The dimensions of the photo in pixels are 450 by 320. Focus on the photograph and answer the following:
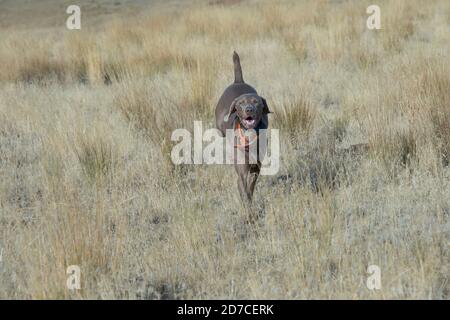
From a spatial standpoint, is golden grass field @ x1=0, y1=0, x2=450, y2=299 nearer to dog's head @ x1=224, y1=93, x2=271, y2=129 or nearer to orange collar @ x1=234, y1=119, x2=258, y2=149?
orange collar @ x1=234, y1=119, x2=258, y2=149

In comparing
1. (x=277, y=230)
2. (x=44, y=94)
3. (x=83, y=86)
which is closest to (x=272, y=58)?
(x=83, y=86)

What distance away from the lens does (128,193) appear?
3.73 meters

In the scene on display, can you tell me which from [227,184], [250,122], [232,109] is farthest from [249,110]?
[227,184]

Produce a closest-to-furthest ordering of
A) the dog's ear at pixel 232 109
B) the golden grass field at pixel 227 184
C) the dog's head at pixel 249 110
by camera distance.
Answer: the golden grass field at pixel 227 184, the dog's head at pixel 249 110, the dog's ear at pixel 232 109

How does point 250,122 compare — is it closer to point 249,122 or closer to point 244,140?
point 249,122

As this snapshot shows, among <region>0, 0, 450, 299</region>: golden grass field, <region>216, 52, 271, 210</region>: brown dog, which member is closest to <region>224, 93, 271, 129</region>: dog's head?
<region>216, 52, 271, 210</region>: brown dog

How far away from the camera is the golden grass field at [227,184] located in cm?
261

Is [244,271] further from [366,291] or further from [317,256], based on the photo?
[366,291]

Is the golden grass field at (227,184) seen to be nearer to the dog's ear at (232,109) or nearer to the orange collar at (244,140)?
the orange collar at (244,140)

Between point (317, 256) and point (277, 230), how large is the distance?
0.48 m

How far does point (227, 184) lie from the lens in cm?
382

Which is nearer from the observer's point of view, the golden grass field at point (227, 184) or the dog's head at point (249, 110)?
the golden grass field at point (227, 184)

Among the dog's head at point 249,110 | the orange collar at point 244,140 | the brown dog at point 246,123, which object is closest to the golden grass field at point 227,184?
the brown dog at point 246,123

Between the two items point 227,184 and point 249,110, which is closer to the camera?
point 249,110
